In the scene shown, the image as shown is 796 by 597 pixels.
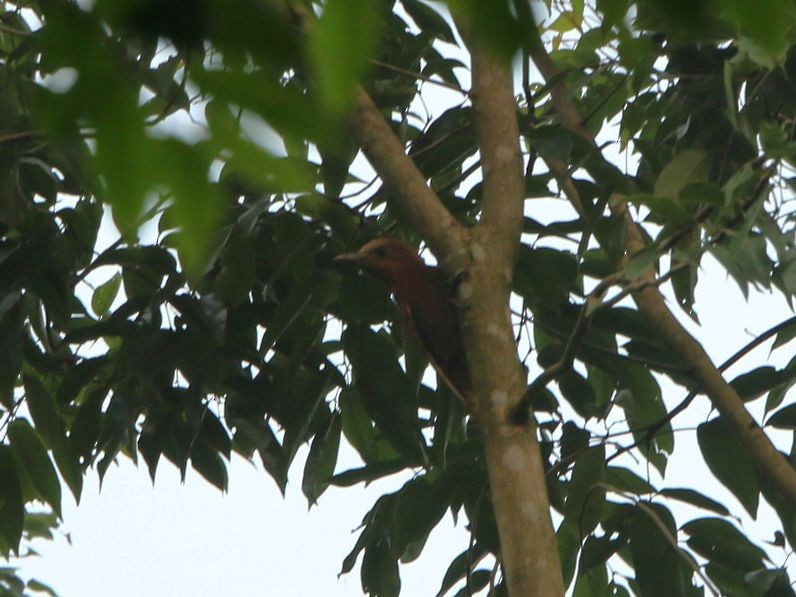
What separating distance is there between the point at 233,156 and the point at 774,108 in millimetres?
2709

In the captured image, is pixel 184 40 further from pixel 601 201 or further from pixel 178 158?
pixel 601 201

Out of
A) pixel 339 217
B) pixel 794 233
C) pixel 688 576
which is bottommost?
pixel 688 576

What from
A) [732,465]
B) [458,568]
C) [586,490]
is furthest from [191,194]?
[458,568]

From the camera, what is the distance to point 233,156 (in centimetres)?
65

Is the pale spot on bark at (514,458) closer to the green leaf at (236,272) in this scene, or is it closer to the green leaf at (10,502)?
the green leaf at (236,272)

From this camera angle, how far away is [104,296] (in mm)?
3467

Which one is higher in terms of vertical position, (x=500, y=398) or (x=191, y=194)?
(x=500, y=398)

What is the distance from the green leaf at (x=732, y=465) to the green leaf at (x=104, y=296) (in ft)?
5.98

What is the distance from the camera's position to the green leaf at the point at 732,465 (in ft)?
9.28

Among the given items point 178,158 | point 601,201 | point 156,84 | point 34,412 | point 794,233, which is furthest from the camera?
point 34,412

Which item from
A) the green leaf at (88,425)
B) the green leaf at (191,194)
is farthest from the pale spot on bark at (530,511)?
the green leaf at (191,194)

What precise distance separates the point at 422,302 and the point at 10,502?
130 centimetres

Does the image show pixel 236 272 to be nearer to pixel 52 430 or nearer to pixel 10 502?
pixel 52 430

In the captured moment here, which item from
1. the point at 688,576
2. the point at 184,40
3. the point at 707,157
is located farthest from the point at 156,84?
the point at 688,576
